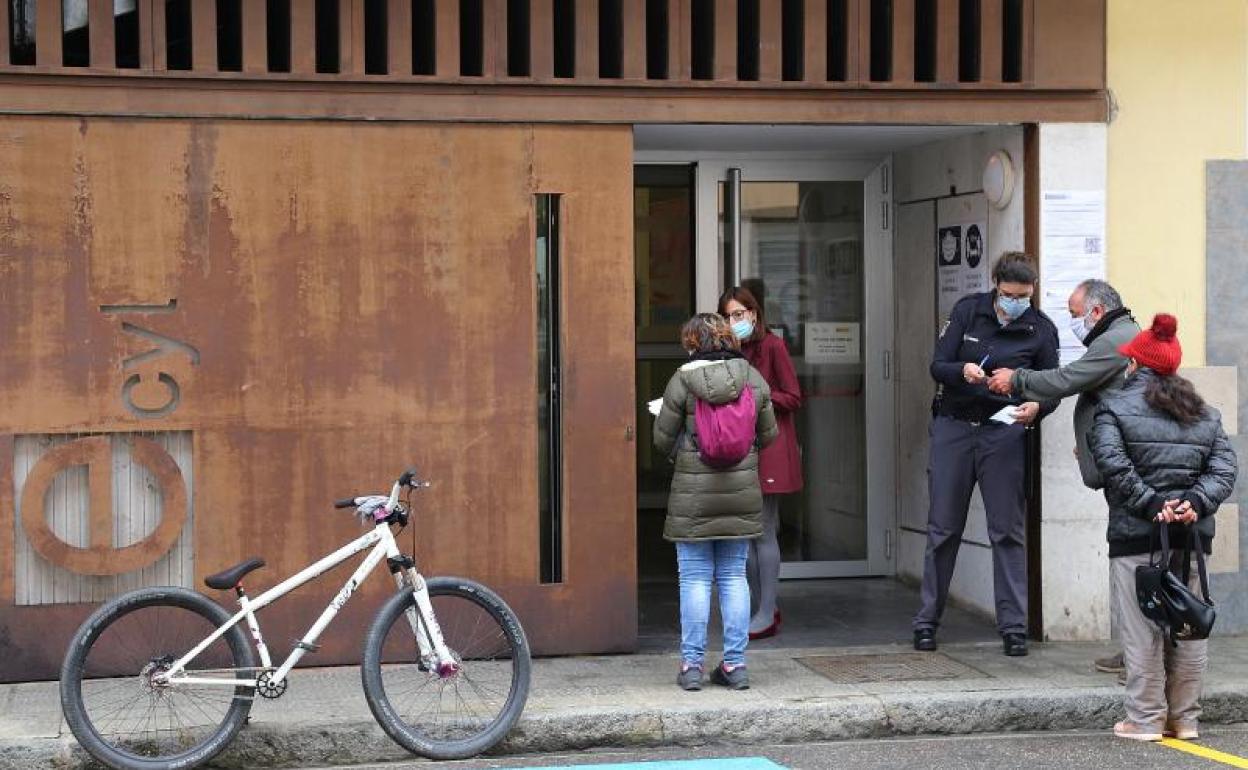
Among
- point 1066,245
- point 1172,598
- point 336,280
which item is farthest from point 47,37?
point 1172,598

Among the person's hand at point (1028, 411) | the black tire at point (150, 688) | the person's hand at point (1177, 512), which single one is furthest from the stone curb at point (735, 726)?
the person's hand at point (1028, 411)

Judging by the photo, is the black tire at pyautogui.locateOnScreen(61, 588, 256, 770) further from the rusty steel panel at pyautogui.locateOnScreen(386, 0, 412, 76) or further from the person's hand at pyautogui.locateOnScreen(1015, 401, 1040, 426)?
the person's hand at pyautogui.locateOnScreen(1015, 401, 1040, 426)

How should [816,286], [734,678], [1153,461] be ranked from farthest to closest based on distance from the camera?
[816,286] < [734,678] < [1153,461]

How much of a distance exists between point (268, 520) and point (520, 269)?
1717 millimetres

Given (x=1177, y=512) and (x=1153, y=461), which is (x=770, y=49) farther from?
(x=1177, y=512)

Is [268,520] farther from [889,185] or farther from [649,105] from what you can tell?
[889,185]

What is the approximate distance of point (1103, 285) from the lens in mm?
8211

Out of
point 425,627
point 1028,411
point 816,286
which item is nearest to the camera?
point 425,627

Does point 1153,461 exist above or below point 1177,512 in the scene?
above

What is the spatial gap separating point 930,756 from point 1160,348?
198cm

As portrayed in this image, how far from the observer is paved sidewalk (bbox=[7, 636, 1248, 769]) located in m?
7.11

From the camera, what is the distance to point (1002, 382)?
8375 mm

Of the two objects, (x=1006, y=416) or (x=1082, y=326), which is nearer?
(x=1082, y=326)

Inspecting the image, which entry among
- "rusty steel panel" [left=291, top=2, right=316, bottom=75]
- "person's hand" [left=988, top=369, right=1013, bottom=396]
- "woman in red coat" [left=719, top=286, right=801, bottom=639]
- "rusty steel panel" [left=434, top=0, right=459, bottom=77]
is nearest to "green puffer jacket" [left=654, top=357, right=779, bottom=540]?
"woman in red coat" [left=719, top=286, right=801, bottom=639]
